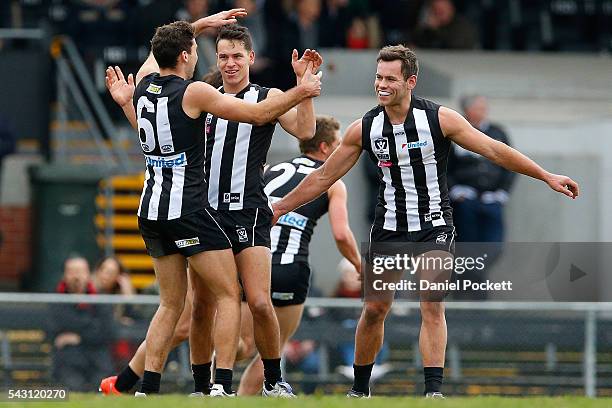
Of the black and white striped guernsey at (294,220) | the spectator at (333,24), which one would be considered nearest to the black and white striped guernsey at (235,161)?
the black and white striped guernsey at (294,220)

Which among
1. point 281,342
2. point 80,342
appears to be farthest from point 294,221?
point 80,342

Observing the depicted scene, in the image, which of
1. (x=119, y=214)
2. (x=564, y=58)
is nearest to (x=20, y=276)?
(x=119, y=214)

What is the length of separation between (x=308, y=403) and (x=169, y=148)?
1.88 metres

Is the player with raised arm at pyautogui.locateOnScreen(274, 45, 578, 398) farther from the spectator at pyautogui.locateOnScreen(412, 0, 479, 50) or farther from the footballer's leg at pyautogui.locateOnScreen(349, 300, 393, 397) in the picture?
the spectator at pyautogui.locateOnScreen(412, 0, 479, 50)

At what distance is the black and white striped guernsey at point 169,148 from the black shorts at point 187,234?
50 mm

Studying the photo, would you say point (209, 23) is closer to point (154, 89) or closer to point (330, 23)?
point (154, 89)

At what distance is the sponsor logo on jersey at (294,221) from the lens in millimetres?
11261

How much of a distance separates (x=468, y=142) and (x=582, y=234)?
325 inches

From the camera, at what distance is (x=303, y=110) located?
970 cm

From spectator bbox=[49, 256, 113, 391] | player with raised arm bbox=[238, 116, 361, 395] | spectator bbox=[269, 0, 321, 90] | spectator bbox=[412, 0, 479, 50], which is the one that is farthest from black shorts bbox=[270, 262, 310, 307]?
spectator bbox=[412, 0, 479, 50]

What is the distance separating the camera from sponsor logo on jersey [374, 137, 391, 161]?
32.7 feet

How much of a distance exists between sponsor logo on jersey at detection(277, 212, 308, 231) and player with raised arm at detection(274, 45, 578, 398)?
Result: 1209 millimetres

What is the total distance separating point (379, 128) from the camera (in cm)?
1002

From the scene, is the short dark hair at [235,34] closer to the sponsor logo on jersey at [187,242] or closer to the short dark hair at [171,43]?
the short dark hair at [171,43]
